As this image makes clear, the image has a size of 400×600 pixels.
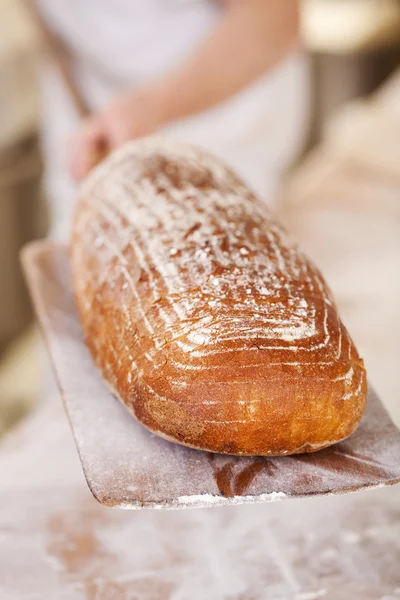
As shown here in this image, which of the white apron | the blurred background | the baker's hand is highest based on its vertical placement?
the baker's hand

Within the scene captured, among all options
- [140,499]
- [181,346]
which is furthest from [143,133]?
[140,499]

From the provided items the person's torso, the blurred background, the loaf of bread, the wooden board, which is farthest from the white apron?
the wooden board

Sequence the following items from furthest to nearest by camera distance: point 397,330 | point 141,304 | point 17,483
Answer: point 397,330
point 17,483
point 141,304

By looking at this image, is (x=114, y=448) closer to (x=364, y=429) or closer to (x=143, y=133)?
(x=364, y=429)

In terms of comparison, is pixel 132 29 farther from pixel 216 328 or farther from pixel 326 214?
pixel 216 328

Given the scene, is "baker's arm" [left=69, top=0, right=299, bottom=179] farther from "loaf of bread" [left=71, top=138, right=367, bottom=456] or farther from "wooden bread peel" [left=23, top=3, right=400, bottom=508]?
"wooden bread peel" [left=23, top=3, right=400, bottom=508]

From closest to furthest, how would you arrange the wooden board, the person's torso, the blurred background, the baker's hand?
the wooden board, the baker's hand, the blurred background, the person's torso

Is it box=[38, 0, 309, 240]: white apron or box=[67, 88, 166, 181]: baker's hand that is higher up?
box=[67, 88, 166, 181]: baker's hand
